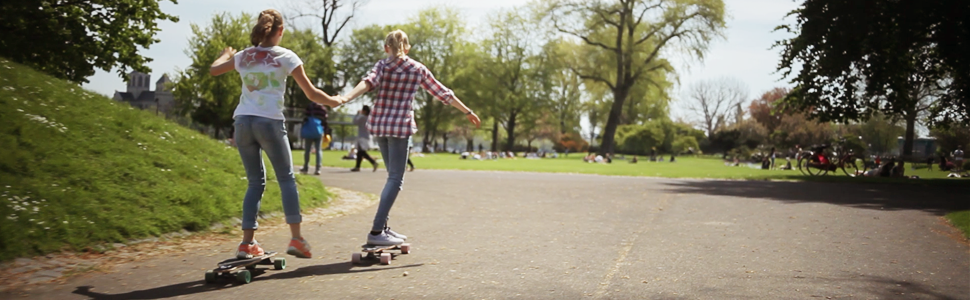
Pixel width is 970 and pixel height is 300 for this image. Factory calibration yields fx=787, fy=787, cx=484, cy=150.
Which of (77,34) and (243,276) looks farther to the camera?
(77,34)

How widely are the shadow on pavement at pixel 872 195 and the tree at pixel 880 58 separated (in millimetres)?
3804

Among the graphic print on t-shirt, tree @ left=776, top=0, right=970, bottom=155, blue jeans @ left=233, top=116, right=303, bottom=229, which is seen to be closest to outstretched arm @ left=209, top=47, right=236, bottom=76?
the graphic print on t-shirt

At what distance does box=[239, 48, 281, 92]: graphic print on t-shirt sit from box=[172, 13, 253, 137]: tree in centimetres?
4059

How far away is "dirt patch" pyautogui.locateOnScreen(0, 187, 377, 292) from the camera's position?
509 cm

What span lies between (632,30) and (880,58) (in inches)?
1250

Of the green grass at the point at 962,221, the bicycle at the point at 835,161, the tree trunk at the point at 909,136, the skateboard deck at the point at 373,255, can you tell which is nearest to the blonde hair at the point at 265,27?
the skateboard deck at the point at 373,255

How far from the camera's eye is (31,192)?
6.57m

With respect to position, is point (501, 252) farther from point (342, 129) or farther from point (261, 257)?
point (342, 129)

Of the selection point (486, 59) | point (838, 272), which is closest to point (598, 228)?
point (838, 272)

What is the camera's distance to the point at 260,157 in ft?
18.4

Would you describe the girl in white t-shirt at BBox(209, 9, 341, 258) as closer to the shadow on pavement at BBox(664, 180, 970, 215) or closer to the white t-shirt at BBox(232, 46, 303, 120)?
the white t-shirt at BBox(232, 46, 303, 120)

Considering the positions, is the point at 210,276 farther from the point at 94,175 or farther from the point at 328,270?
the point at 94,175

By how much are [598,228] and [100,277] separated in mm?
5267

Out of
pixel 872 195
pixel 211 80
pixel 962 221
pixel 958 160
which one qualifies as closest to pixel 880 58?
pixel 958 160
